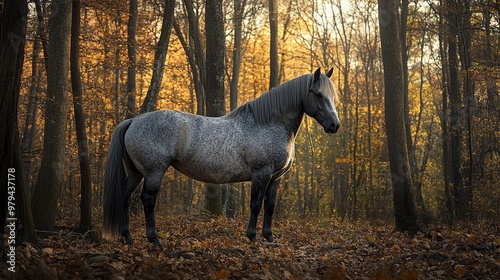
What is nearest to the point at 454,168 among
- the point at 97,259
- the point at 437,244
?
the point at 437,244

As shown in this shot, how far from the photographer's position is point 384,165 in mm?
25922

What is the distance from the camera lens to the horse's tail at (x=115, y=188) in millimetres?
7457

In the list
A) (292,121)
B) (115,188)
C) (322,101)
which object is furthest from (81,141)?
(322,101)

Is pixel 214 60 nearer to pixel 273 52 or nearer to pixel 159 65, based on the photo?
pixel 159 65

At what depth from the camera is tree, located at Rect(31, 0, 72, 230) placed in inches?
332

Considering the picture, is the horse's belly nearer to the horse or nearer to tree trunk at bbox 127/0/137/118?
the horse

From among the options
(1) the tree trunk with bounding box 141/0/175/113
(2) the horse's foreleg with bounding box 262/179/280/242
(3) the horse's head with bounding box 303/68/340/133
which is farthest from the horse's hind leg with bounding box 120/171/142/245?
(1) the tree trunk with bounding box 141/0/175/113

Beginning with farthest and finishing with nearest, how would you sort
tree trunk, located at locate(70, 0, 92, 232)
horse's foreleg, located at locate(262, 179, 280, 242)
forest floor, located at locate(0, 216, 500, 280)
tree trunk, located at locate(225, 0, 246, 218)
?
tree trunk, located at locate(225, 0, 246, 218) < tree trunk, located at locate(70, 0, 92, 232) < horse's foreleg, located at locate(262, 179, 280, 242) < forest floor, located at locate(0, 216, 500, 280)

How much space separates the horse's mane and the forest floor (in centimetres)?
224

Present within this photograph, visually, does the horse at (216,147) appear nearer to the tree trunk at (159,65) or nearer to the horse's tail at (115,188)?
the horse's tail at (115,188)

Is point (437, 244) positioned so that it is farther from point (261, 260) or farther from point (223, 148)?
point (223, 148)

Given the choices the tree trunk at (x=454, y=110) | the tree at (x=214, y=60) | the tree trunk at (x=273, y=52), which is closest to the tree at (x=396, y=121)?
the tree at (x=214, y=60)

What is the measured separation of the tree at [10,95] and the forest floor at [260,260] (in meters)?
0.66

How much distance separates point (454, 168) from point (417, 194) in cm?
161
